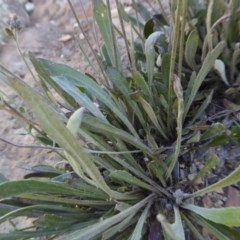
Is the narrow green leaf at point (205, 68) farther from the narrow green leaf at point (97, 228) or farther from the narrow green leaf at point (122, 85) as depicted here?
the narrow green leaf at point (97, 228)

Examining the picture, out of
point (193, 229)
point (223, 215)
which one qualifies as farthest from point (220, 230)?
point (223, 215)

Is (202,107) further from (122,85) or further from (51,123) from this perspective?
(51,123)

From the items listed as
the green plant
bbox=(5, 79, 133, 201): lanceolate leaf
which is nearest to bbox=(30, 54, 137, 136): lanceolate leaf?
the green plant

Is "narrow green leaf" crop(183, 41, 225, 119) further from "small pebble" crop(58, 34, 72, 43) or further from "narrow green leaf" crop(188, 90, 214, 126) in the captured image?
"small pebble" crop(58, 34, 72, 43)

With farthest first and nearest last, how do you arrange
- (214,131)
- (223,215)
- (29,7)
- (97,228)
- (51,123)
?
1. (29,7)
2. (214,131)
3. (97,228)
4. (223,215)
5. (51,123)

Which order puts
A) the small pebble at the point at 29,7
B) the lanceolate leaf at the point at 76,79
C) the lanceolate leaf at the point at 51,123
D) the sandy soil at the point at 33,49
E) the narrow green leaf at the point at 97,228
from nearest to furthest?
the lanceolate leaf at the point at 51,123, the narrow green leaf at the point at 97,228, the lanceolate leaf at the point at 76,79, the sandy soil at the point at 33,49, the small pebble at the point at 29,7

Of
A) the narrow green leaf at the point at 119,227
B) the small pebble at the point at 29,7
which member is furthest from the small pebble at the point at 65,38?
the narrow green leaf at the point at 119,227
